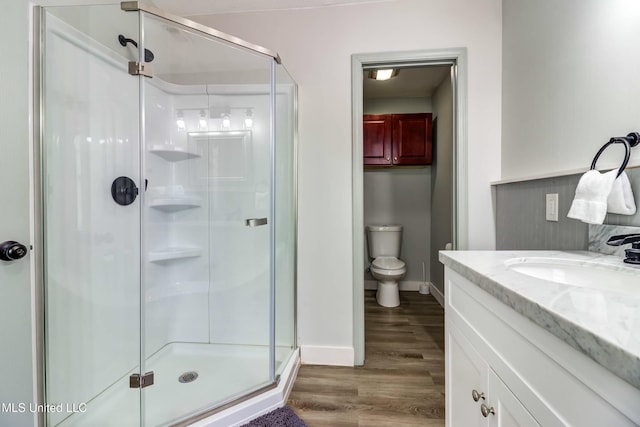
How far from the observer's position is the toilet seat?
2629 mm

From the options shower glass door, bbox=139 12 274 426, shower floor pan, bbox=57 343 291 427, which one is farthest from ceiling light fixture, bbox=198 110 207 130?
shower floor pan, bbox=57 343 291 427

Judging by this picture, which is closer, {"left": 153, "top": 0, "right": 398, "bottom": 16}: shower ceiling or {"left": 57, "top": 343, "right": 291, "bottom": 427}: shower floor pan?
{"left": 57, "top": 343, "right": 291, "bottom": 427}: shower floor pan

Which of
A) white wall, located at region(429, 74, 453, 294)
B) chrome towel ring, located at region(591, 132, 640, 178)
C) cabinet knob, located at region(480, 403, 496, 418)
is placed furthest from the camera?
white wall, located at region(429, 74, 453, 294)

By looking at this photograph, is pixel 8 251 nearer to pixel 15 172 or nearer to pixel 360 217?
pixel 15 172

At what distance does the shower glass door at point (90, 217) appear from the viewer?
3.78 ft

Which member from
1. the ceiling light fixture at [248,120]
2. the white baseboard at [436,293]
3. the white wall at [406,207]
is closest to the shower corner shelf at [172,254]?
the ceiling light fixture at [248,120]

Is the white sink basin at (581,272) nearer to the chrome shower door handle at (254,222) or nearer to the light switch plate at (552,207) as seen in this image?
the light switch plate at (552,207)

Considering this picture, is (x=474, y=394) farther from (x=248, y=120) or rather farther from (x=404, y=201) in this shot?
(x=404, y=201)

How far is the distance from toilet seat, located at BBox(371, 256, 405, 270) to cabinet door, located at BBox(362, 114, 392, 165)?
1.04 m

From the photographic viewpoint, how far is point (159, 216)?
1.68 m

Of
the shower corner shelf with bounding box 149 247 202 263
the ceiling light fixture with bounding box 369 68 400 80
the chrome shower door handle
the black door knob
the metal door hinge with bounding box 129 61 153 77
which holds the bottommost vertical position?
the shower corner shelf with bounding box 149 247 202 263

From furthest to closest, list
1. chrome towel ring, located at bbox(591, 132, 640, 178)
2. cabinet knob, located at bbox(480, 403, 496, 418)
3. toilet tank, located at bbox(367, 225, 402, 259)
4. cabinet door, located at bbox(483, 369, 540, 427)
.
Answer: toilet tank, located at bbox(367, 225, 402, 259) → chrome towel ring, located at bbox(591, 132, 640, 178) → cabinet knob, located at bbox(480, 403, 496, 418) → cabinet door, located at bbox(483, 369, 540, 427)

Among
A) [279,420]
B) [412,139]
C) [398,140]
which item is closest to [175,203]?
[279,420]

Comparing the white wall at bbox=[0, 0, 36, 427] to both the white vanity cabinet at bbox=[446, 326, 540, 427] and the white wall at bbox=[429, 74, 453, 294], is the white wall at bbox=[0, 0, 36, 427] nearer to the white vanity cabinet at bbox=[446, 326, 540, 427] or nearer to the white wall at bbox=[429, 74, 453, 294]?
the white vanity cabinet at bbox=[446, 326, 540, 427]
